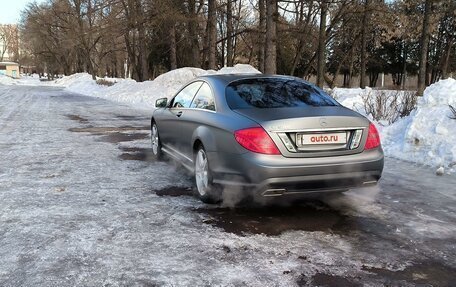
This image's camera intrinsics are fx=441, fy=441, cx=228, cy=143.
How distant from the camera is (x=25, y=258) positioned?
11.7 feet

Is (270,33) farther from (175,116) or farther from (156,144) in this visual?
(175,116)

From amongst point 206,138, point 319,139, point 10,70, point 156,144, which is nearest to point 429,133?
point 319,139

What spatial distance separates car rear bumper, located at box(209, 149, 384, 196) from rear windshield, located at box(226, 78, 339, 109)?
753 millimetres

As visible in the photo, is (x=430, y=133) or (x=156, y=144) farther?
(x=156, y=144)

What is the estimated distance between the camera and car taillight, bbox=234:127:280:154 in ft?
14.0

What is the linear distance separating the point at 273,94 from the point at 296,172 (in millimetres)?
1209

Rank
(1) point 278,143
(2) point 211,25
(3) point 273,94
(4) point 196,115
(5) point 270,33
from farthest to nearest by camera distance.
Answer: (2) point 211,25 → (5) point 270,33 → (4) point 196,115 → (3) point 273,94 → (1) point 278,143

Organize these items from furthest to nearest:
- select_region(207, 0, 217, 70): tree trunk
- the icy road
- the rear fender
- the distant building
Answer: the distant building → select_region(207, 0, 217, 70): tree trunk → the rear fender → the icy road

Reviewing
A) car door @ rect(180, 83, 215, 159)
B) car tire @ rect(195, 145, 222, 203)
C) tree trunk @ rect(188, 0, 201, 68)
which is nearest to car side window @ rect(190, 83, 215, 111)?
car door @ rect(180, 83, 215, 159)

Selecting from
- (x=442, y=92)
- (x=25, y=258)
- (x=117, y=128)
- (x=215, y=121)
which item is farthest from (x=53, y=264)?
(x=117, y=128)

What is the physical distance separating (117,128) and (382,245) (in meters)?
9.32

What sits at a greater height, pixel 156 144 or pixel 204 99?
pixel 204 99

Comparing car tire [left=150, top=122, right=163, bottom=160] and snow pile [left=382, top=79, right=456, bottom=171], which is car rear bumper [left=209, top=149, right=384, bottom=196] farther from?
car tire [left=150, top=122, right=163, bottom=160]

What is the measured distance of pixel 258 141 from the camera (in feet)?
14.1
